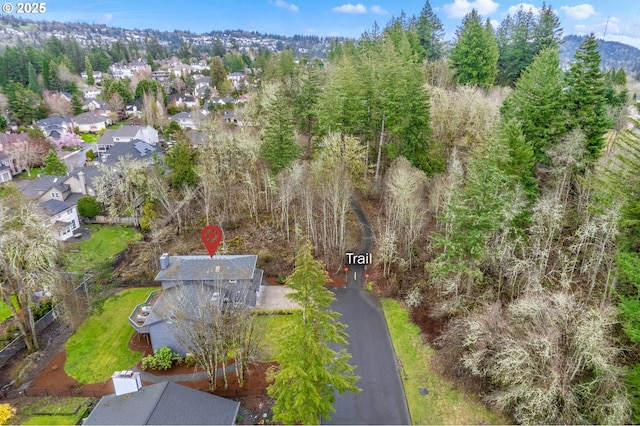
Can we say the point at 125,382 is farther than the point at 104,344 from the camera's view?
No

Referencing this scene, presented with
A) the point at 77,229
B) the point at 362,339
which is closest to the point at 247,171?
the point at 77,229

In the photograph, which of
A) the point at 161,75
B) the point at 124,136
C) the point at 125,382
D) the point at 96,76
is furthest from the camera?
the point at 161,75

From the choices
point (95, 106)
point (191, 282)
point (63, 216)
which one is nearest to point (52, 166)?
point (63, 216)

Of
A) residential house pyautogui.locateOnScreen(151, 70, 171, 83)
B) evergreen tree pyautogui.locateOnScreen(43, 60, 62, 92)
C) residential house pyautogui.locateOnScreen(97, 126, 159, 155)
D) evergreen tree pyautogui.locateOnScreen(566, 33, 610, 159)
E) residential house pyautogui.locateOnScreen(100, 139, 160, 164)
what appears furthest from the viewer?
residential house pyautogui.locateOnScreen(151, 70, 171, 83)

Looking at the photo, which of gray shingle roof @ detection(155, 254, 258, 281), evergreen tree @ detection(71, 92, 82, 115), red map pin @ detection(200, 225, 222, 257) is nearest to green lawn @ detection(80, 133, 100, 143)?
evergreen tree @ detection(71, 92, 82, 115)

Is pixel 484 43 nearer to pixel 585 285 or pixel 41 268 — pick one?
pixel 585 285

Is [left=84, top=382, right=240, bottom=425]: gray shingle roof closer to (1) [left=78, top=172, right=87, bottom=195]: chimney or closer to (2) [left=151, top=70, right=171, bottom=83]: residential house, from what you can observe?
(1) [left=78, top=172, right=87, bottom=195]: chimney

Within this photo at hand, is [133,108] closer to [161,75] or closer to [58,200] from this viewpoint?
[161,75]

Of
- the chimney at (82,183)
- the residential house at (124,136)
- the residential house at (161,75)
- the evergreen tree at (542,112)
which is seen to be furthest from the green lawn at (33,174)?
the residential house at (161,75)
